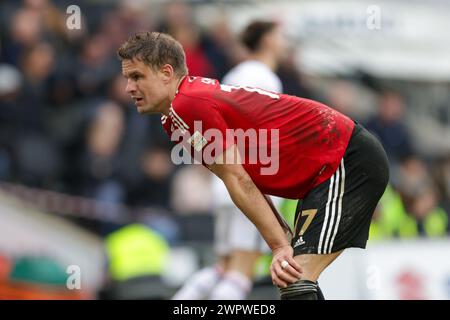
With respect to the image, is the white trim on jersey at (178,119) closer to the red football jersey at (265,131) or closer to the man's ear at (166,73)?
the red football jersey at (265,131)

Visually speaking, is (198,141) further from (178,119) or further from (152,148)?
(152,148)

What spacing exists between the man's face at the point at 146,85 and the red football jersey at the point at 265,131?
0.11 meters

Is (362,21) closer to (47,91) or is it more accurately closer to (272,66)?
(47,91)

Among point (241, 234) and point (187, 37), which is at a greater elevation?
point (187, 37)

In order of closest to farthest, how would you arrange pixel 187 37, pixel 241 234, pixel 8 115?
pixel 241 234, pixel 8 115, pixel 187 37

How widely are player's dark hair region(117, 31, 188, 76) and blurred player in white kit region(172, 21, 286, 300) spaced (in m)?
2.21

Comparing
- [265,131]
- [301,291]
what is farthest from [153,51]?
[301,291]

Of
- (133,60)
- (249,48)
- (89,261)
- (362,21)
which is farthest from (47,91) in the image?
Answer: (133,60)

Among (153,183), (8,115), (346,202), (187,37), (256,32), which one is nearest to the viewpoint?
(346,202)

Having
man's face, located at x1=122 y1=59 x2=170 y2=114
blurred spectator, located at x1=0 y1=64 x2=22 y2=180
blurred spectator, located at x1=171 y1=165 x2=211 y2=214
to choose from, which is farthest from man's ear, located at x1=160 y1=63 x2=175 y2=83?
blurred spectator, located at x1=171 y1=165 x2=211 y2=214

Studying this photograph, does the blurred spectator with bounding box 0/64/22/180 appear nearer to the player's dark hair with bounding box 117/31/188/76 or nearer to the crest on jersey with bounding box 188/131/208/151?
the player's dark hair with bounding box 117/31/188/76

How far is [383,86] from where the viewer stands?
620 inches

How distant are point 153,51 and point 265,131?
2.61 ft

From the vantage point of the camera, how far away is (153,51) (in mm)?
6234
